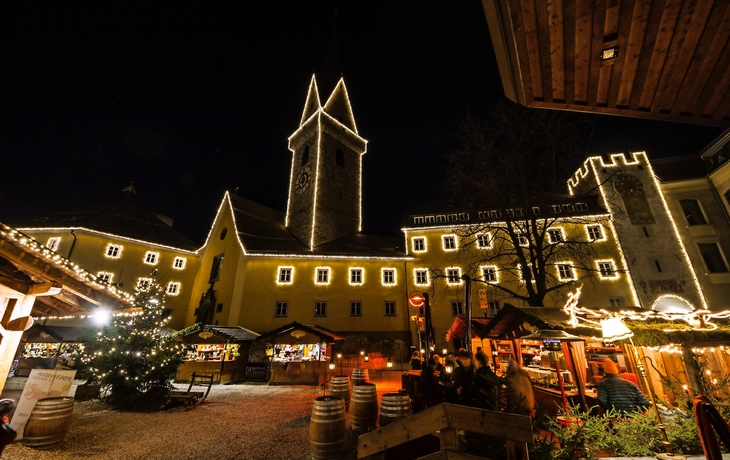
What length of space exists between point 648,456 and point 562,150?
474 inches

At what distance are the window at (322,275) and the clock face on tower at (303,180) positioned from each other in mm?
9214

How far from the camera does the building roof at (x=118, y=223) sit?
24172 mm

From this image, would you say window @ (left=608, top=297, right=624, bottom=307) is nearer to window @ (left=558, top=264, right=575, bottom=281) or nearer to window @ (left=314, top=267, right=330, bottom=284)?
window @ (left=558, top=264, right=575, bottom=281)

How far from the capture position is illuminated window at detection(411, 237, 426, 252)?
989 inches

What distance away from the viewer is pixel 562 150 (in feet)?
43.9

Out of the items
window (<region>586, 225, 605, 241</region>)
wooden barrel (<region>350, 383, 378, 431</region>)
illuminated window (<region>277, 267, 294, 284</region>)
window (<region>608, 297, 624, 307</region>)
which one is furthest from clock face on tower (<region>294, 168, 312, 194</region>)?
window (<region>608, 297, 624, 307</region>)

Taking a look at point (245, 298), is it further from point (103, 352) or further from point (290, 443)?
point (290, 443)

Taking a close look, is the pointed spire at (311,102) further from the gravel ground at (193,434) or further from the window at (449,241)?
the gravel ground at (193,434)

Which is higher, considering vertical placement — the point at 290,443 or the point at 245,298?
the point at 245,298

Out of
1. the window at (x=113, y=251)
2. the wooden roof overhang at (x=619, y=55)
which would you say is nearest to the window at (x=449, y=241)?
the wooden roof overhang at (x=619, y=55)

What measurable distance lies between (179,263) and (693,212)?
41888 millimetres

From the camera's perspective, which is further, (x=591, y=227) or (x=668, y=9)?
(x=591, y=227)

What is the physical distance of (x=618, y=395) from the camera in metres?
6.21

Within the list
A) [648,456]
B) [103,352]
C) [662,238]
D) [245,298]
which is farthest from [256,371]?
[662,238]
